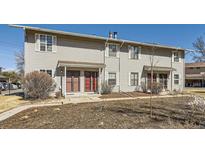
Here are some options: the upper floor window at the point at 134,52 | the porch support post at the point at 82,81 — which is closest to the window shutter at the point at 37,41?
the porch support post at the point at 82,81

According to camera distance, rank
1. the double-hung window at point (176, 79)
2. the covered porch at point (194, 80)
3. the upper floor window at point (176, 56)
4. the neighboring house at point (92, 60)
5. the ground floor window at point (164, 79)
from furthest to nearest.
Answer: the covered porch at point (194, 80) → the double-hung window at point (176, 79) → the upper floor window at point (176, 56) → the ground floor window at point (164, 79) → the neighboring house at point (92, 60)

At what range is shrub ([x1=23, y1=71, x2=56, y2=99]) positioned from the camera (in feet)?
42.6

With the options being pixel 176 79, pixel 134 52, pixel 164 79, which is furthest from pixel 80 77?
pixel 176 79

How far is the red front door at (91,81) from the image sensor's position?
1704 centimetres

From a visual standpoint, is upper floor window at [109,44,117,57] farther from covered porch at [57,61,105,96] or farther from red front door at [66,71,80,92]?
red front door at [66,71,80,92]

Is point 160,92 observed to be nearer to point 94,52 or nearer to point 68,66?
point 94,52

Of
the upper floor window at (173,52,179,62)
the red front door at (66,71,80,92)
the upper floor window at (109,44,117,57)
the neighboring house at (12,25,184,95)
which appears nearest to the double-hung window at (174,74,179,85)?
the neighboring house at (12,25,184,95)

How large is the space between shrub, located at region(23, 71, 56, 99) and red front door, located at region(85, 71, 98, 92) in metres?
4.46

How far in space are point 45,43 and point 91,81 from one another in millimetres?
5704

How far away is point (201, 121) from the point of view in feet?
21.5

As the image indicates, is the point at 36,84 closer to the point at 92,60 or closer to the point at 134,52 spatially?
the point at 92,60

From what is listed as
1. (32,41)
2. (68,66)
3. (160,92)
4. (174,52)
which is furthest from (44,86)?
(174,52)

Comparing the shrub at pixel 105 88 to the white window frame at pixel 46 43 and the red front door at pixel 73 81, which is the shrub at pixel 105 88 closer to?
the red front door at pixel 73 81

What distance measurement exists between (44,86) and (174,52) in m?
17.5
